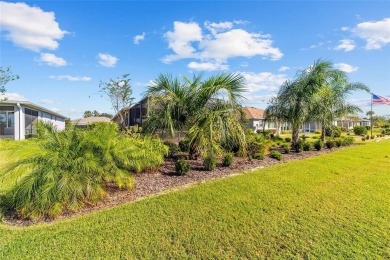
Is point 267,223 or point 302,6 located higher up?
point 302,6

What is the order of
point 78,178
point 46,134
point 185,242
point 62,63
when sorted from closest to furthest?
point 185,242 → point 78,178 → point 46,134 → point 62,63

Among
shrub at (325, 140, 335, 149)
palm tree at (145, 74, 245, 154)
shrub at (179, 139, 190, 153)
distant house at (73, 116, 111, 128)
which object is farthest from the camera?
shrub at (325, 140, 335, 149)

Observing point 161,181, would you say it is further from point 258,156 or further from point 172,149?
point 258,156

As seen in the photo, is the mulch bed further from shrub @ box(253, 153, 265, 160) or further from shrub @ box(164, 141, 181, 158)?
shrub @ box(164, 141, 181, 158)

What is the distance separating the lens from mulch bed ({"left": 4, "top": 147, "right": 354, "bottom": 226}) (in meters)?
3.68

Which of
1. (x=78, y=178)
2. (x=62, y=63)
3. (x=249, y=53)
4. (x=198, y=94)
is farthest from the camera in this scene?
(x=62, y=63)

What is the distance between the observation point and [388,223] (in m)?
3.31

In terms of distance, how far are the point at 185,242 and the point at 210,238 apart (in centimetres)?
35

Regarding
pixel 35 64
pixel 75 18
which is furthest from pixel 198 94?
pixel 35 64

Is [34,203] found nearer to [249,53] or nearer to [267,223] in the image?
[267,223]

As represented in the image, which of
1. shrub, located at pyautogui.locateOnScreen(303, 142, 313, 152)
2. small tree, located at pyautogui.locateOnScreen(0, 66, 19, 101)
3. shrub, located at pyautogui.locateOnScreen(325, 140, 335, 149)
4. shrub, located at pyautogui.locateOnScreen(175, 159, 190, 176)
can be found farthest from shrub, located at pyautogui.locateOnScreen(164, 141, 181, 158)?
small tree, located at pyautogui.locateOnScreen(0, 66, 19, 101)

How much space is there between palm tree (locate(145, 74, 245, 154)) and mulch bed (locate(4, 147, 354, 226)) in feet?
2.22

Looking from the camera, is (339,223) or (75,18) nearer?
(339,223)

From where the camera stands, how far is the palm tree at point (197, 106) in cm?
654
